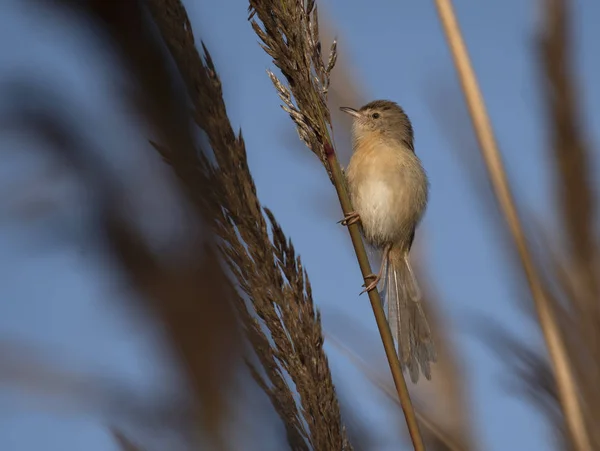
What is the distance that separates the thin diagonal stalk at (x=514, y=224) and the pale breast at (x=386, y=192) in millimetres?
1463

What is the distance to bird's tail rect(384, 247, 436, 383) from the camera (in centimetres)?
167

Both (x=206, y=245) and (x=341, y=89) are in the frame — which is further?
(x=341, y=89)

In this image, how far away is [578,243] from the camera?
2.90 feet

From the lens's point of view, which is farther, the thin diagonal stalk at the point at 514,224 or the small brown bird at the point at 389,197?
the small brown bird at the point at 389,197

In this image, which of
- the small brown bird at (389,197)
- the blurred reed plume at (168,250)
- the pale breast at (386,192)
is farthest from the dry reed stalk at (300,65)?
the pale breast at (386,192)

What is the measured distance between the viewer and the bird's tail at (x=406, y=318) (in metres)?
1.67

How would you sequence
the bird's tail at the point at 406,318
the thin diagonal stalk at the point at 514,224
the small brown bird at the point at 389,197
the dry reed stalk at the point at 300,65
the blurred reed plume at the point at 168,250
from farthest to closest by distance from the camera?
the small brown bird at the point at 389,197 → the bird's tail at the point at 406,318 → the dry reed stalk at the point at 300,65 → the thin diagonal stalk at the point at 514,224 → the blurred reed plume at the point at 168,250

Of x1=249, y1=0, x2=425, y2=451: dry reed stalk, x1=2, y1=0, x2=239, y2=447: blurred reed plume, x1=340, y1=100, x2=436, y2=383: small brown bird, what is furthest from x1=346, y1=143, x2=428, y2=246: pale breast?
x1=2, y1=0, x2=239, y2=447: blurred reed plume

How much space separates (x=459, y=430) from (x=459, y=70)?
2.14ft

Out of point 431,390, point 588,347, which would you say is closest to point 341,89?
point 431,390

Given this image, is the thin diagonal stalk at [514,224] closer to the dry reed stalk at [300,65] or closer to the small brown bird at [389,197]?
the dry reed stalk at [300,65]

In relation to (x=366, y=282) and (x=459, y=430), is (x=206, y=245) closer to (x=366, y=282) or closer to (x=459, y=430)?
(x=366, y=282)

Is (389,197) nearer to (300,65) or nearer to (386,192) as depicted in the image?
(386,192)

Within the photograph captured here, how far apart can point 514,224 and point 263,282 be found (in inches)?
16.2
